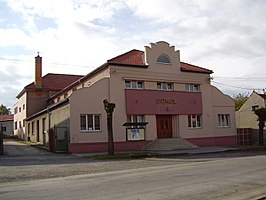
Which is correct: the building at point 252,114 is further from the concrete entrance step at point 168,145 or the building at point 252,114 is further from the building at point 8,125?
the building at point 8,125

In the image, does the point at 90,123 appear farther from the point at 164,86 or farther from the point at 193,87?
the point at 193,87

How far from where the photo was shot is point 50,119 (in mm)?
33312

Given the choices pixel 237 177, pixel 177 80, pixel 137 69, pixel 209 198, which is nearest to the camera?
pixel 209 198

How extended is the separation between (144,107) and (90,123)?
5.19 meters

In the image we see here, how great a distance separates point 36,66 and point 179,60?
1939 cm

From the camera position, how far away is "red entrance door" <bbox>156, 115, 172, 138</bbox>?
31.9m

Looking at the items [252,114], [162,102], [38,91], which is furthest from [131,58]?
[252,114]

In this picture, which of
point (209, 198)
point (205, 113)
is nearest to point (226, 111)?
point (205, 113)

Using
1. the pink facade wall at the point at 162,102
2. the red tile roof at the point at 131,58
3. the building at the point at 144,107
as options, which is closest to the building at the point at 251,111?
the building at the point at 144,107

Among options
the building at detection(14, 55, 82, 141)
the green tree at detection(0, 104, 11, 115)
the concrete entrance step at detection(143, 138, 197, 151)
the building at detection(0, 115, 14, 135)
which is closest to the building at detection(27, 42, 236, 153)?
the concrete entrance step at detection(143, 138, 197, 151)

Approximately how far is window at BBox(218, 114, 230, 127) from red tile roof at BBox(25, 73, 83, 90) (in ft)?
71.5

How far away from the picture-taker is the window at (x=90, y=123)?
27891 millimetres

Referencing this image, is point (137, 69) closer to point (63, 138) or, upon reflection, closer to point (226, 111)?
point (63, 138)

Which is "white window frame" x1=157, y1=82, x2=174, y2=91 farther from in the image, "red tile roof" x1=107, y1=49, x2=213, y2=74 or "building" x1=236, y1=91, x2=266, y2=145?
"building" x1=236, y1=91, x2=266, y2=145
